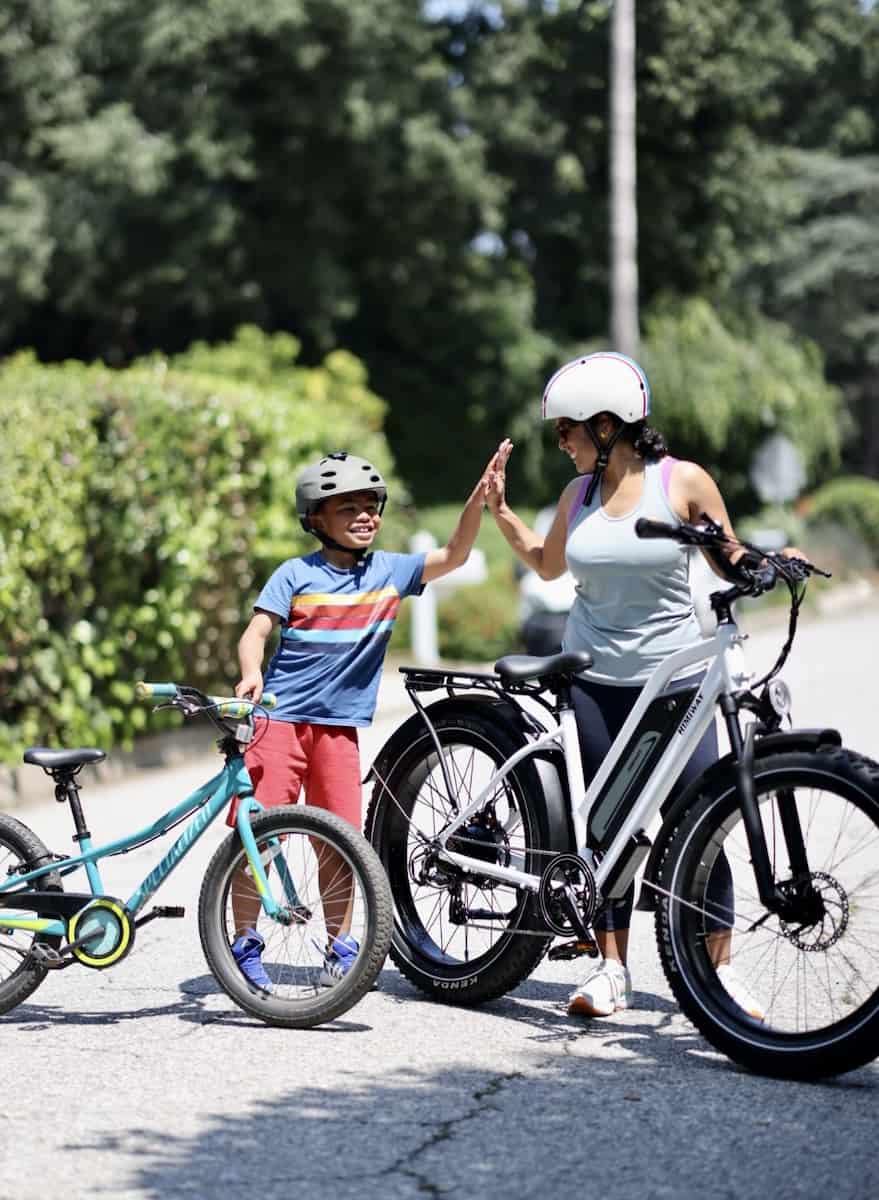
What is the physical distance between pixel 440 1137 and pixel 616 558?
1.74 m

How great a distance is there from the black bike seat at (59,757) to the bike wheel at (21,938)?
0.67 feet

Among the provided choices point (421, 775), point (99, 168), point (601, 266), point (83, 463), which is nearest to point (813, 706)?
point (83, 463)

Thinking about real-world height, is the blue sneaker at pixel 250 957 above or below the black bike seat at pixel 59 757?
below

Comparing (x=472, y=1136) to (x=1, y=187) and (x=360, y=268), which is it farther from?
(x=360, y=268)

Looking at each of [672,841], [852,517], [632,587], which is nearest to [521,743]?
[632,587]

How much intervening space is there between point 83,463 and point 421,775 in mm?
5477

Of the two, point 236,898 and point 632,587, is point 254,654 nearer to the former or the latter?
point 236,898

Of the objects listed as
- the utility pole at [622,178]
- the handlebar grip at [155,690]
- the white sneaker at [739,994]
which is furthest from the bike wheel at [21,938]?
the utility pole at [622,178]

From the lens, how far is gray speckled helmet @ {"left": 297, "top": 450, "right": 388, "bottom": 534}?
5.66m

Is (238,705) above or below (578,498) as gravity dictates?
below

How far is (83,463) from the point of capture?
35.3 feet

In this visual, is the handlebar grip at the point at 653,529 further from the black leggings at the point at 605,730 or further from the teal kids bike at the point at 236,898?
the teal kids bike at the point at 236,898

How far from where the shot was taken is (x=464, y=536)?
5.75 m

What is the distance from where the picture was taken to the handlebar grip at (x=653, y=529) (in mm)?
4957
